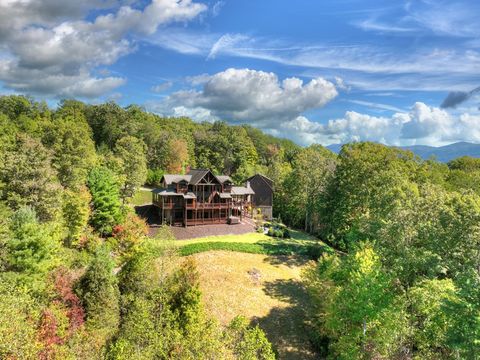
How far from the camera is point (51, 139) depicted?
159 ft

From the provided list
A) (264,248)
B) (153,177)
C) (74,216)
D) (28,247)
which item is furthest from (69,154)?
(264,248)

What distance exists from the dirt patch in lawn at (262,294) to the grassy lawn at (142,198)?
22.4m

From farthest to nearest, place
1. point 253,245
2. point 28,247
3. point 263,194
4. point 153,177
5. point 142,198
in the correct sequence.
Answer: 1. point 153,177
2. point 263,194
3. point 142,198
4. point 253,245
5. point 28,247

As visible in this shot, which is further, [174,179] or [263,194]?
[263,194]

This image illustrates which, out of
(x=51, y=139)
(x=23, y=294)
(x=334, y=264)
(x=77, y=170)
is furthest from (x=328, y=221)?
(x=51, y=139)

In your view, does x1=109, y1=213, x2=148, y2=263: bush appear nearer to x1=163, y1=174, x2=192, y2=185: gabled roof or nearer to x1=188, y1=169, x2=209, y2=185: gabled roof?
x1=163, y1=174, x2=192, y2=185: gabled roof

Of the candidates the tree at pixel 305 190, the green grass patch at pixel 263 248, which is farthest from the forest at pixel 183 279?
the tree at pixel 305 190

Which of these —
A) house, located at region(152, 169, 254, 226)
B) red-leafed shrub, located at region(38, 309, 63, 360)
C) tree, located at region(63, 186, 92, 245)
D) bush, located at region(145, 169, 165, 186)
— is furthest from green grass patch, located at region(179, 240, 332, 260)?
bush, located at region(145, 169, 165, 186)

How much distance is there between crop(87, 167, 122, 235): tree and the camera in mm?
36875

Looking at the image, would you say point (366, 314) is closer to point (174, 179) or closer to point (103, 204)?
point (103, 204)

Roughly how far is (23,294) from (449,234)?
1147 inches

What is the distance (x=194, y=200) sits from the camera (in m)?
47.0

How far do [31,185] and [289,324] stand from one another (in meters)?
26.5

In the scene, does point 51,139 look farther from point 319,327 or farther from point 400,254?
point 400,254
